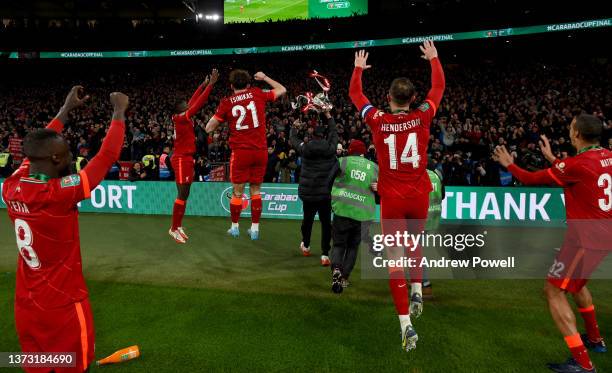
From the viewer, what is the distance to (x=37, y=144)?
9.18 ft

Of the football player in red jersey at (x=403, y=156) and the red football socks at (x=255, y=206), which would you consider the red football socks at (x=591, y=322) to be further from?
the red football socks at (x=255, y=206)

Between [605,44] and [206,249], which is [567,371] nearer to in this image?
[206,249]

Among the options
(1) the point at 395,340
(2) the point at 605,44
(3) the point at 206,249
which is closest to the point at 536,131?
(3) the point at 206,249

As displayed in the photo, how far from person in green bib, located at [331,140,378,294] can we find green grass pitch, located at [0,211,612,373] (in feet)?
1.42

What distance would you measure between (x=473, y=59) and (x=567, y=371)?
2725 centimetres

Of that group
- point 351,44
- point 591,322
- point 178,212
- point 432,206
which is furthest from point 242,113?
point 351,44

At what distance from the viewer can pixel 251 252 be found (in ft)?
29.8

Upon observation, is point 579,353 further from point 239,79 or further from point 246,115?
point 239,79

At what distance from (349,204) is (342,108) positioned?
55.1ft

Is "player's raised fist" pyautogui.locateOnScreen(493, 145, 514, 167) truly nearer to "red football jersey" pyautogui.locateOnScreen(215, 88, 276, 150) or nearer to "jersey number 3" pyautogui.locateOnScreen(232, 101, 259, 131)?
"red football jersey" pyautogui.locateOnScreen(215, 88, 276, 150)

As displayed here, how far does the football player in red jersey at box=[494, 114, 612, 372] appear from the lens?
161 inches

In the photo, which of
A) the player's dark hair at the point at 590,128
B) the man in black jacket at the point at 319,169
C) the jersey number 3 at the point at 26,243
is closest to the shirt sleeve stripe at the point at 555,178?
the player's dark hair at the point at 590,128

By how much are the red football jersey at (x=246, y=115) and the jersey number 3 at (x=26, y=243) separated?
4414mm

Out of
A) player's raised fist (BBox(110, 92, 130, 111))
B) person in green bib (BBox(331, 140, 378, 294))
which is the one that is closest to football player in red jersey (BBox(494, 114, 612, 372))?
person in green bib (BBox(331, 140, 378, 294))
